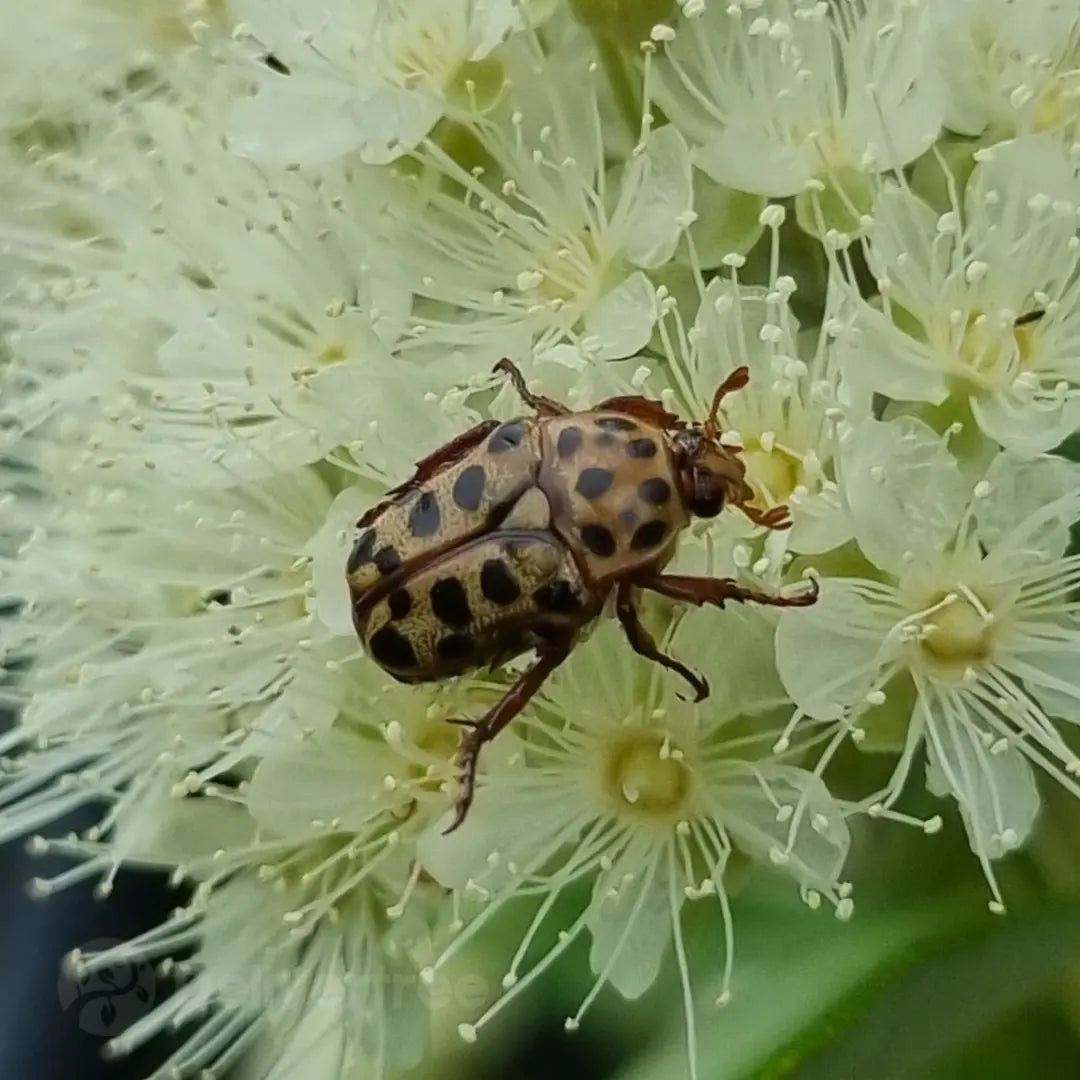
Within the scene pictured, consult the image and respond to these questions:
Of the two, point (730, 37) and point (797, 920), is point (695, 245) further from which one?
point (797, 920)

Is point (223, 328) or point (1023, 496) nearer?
point (1023, 496)

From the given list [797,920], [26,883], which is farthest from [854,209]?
[26,883]

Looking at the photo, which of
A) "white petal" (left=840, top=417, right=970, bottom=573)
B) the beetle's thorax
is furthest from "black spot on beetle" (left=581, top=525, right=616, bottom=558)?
"white petal" (left=840, top=417, right=970, bottom=573)

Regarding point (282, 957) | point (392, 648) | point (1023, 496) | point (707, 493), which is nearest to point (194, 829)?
point (282, 957)

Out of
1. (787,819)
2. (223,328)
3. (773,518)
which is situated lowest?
(787,819)

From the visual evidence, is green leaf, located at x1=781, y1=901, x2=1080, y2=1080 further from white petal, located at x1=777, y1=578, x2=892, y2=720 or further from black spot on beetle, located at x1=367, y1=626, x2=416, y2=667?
black spot on beetle, located at x1=367, y1=626, x2=416, y2=667

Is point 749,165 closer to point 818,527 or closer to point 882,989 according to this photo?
point 818,527

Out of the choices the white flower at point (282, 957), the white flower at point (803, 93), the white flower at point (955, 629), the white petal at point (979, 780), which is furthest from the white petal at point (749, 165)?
the white flower at point (282, 957)
